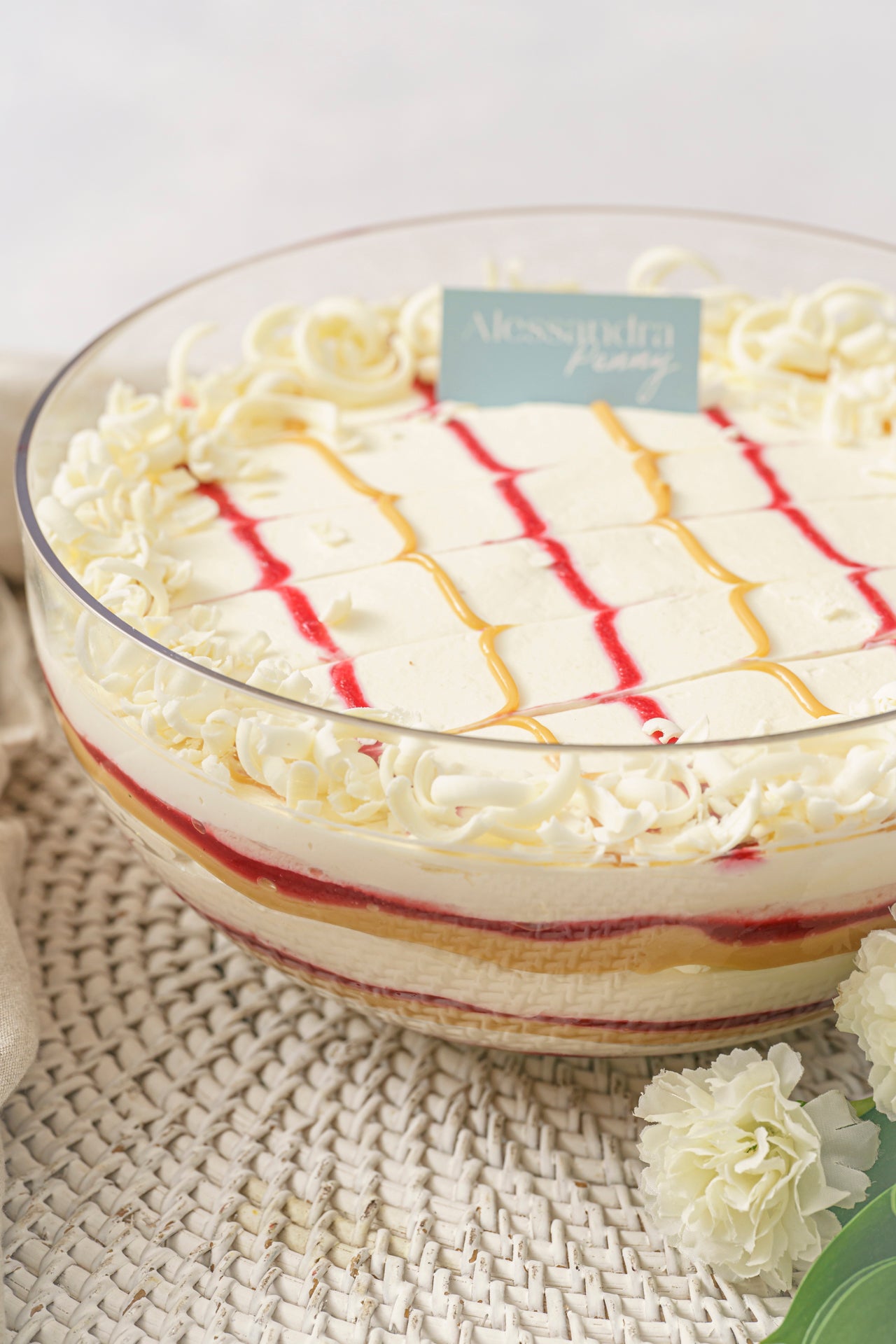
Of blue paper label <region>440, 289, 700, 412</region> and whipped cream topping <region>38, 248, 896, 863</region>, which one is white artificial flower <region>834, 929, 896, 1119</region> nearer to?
whipped cream topping <region>38, 248, 896, 863</region>

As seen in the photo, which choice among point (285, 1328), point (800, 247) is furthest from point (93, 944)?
point (800, 247)

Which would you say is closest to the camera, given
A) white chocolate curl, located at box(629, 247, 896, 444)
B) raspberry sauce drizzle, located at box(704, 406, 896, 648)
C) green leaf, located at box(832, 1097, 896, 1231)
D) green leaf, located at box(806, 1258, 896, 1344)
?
green leaf, located at box(806, 1258, 896, 1344)

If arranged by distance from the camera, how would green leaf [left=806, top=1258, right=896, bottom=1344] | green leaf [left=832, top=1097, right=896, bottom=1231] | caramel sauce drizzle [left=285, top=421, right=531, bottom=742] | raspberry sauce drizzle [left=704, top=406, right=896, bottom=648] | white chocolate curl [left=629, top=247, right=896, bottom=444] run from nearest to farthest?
green leaf [left=806, top=1258, right=896, bottom=1344] < green leaf [left=832, top=1097, right=896, bottom=1231] < caramel sauce drizzle [left=285, top=421, right=531, bottom=742] < raspberry sauce drizzle [left=704, top=406, right=896, bottom=648] < white chocolate curl [left=629, top=247, right=896, bottom=444]

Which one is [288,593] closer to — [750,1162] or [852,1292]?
[750,1162]

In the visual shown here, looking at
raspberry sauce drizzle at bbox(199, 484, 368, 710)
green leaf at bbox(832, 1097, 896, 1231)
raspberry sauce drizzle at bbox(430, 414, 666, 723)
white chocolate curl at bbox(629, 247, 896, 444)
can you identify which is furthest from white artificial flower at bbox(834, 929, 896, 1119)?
white chocolate curl at bbox(629, 247, 896, 444)

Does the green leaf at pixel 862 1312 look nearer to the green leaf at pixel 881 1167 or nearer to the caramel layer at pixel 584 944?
the green leaf at pixel 881 1167

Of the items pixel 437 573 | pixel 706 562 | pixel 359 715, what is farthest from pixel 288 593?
pixel 706 562
